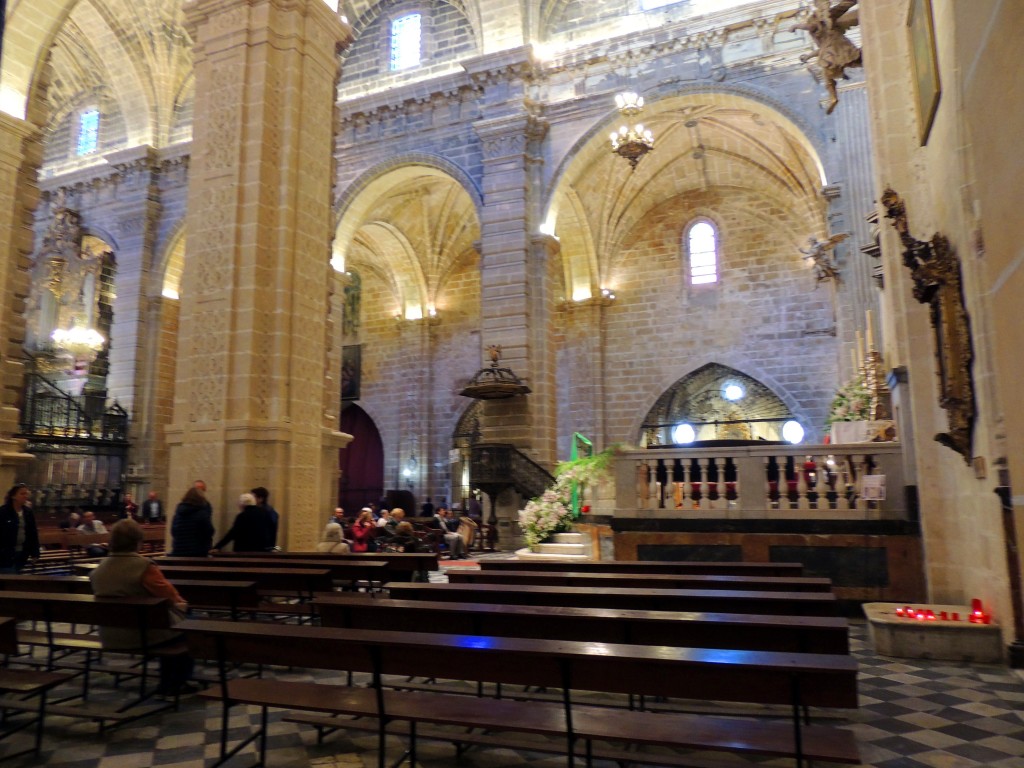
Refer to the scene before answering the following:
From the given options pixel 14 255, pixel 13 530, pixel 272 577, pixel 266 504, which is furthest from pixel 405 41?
pixel 272 577

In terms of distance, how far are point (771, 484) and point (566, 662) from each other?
571 cm

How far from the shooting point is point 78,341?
65.8ft

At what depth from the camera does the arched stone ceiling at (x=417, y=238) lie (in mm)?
21375

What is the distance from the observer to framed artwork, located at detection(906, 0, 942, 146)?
17.9ft

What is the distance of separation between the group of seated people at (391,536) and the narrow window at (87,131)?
1539cm

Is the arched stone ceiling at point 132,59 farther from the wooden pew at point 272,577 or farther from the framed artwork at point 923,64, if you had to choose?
the framed artwork at point 923,64

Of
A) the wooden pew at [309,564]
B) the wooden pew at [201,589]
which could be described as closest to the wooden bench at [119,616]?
the wooden pew at [201,589]

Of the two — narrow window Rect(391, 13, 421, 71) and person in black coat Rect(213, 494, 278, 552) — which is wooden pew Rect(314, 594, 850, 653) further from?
narrow window Rect(391, 13, 421, 71)

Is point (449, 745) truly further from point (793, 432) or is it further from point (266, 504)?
point (793, 432)

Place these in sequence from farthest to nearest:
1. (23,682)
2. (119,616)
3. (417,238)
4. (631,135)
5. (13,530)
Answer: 1. (417,238)
2. (631,135)
3. (13,530)
4. (119,616)
5. (23,682)

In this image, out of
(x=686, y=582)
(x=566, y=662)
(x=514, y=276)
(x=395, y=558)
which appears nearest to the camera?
(x=566, y=662)

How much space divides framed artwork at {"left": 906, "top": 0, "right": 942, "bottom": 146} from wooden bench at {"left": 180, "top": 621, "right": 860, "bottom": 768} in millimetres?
4931

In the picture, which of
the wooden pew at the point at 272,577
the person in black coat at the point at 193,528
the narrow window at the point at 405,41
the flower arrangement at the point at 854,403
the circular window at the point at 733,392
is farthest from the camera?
the circular window at the point at 733,392

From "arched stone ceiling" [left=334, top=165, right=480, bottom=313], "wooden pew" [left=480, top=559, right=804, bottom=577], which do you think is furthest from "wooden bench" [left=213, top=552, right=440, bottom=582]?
"arched stone ceiling" [left=334, top=165, right=480, bottom=313]
